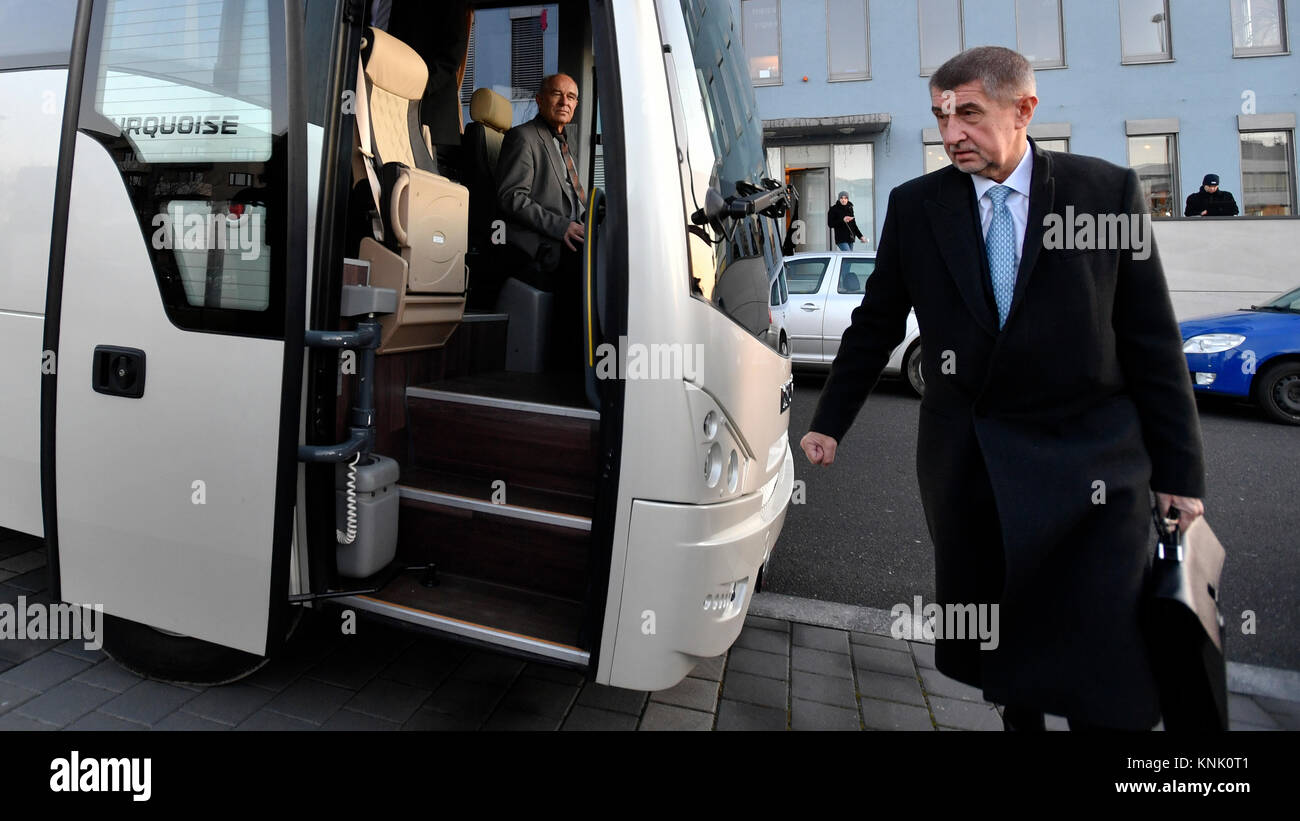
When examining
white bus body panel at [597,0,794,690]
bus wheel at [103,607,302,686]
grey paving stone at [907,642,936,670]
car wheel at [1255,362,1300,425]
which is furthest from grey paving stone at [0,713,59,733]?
car wheel at [1255,362,1300,425]

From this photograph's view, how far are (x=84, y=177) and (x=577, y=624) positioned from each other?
6.78ft

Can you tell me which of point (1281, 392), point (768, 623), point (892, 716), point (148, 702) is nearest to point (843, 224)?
point (1281, 392)

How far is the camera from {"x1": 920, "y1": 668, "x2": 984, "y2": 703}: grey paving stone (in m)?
2.82

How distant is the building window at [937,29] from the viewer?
17.2m

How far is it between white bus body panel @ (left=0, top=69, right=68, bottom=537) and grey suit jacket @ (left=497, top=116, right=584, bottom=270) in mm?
1800

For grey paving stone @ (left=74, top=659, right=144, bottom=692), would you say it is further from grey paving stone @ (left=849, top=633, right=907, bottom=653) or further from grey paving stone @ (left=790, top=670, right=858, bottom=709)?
grey paving stone @ (left=849, top=633, right=907, bottom=653)

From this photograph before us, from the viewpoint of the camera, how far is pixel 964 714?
8.86 feet

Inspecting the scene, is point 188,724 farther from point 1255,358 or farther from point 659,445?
point 1255,358

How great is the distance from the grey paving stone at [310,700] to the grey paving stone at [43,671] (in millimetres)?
822

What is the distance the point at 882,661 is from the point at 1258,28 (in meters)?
19.8

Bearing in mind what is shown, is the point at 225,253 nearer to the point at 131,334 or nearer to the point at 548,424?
the point at 131,334

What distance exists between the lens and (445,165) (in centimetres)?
459

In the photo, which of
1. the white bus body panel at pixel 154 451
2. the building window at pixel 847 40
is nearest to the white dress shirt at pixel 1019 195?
the white bus body panel at pixel 154 451
